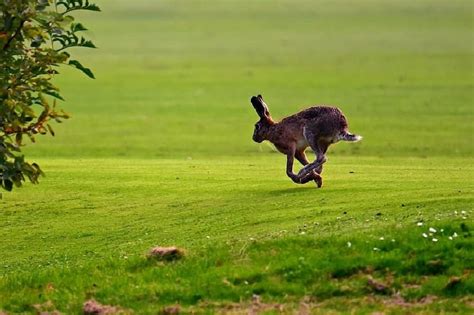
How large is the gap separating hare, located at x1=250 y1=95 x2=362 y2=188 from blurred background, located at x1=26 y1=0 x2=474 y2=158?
→ 8898 mm

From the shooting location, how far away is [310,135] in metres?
17.0

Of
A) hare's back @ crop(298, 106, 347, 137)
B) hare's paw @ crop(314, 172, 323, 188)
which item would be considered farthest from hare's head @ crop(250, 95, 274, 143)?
hare's paw @ crop(314, 172, 323, 188)

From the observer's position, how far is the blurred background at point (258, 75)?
33.9 meters

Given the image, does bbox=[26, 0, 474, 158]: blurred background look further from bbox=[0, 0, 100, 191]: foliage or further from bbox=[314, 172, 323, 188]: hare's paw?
bbox=[0, 0, 100, 191]: foliage

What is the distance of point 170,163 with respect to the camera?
878 inches

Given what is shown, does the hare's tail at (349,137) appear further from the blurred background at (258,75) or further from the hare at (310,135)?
the blurred background at (258,75)

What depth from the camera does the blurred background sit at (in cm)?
3391

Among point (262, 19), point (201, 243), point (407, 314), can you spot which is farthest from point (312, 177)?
point (262, 19)

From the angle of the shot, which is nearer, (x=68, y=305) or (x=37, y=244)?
(x=68, y=305)

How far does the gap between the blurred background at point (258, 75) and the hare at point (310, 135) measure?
8.90 meters

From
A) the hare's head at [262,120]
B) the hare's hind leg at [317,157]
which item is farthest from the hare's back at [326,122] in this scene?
the hare's head at [262,120]

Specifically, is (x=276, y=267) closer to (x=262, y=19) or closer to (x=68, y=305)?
(x=68, y=305)

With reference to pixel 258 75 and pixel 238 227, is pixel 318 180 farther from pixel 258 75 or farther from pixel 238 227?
pixel 258 75

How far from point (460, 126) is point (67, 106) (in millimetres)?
13147
